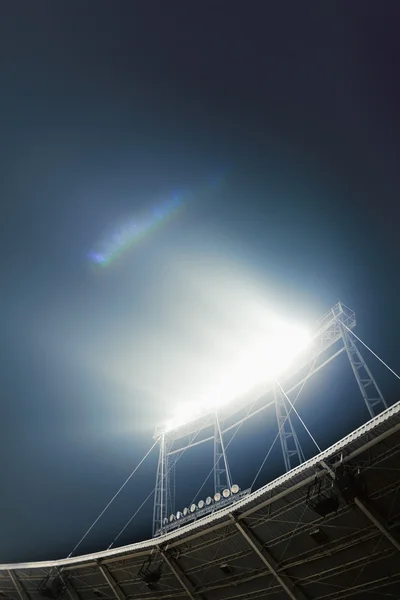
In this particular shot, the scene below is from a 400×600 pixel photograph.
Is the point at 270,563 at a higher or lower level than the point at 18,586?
lower

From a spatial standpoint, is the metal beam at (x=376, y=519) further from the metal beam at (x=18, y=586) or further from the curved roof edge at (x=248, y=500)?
the metal beam at (x=18, y=586)

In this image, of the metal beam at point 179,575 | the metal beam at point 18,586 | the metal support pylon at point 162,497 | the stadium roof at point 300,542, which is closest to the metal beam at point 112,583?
the stadium roof at point 300,542

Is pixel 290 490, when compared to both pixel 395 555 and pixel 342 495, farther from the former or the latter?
pixel 395 555

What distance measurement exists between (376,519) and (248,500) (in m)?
5.82

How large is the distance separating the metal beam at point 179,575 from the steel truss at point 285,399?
12.4 feet

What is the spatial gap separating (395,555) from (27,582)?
97.1 feet

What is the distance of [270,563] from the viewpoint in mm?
19859

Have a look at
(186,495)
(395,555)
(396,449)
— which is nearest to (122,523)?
(186,495)

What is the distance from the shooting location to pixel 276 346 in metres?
29.7

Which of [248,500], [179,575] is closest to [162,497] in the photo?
[179,575]

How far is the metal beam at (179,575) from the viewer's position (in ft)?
78.2

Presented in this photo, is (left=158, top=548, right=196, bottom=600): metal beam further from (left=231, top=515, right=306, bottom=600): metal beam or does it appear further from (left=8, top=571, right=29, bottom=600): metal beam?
(left=8, top=571, right=29, bottom=600): metal beam

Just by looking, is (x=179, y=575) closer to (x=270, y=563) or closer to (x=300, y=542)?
(x=270, y=563)

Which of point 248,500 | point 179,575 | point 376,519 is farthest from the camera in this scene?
point 179,575
